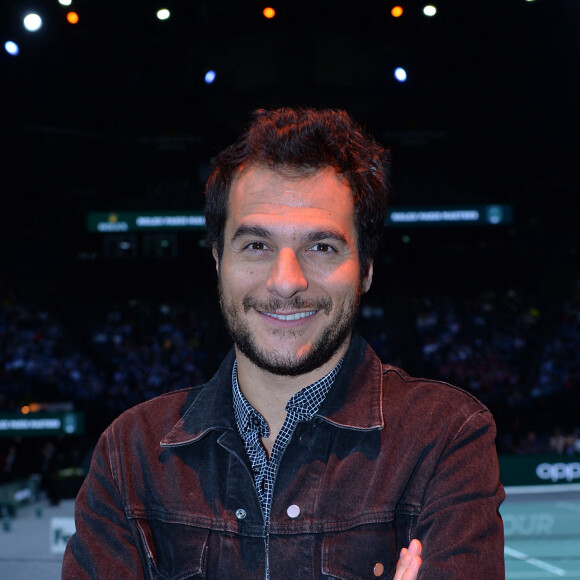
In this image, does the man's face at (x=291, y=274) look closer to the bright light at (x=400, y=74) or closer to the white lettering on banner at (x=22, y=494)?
the bright light at (x=400, y=74)

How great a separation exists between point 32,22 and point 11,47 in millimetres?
524

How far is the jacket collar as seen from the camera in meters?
1.71

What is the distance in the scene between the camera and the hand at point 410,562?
4.84ft

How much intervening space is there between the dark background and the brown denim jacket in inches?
50.0

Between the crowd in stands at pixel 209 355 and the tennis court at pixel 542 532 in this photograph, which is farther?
the crowd in stands at pixel 209 355

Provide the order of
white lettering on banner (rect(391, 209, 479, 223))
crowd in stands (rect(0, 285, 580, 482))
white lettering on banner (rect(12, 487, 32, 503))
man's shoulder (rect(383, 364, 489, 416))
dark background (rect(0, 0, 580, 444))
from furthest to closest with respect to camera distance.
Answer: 1. crowd in stands (rect(0, 285, 580, 482))
2. white lettering on banner (rect(391, 209, 479, 223))
3. white lettering on banner (rect(12, 487, 32, 503))
4. dark background (rect(0, 0, 580, 444))
5. man's shoulder (rect(383, 364, 489, 416))

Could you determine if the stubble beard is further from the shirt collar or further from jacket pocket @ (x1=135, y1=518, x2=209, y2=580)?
jacket pocket @ (x1=135, y1=518, x2=209, y2=580)

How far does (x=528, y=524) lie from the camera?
7.43 meters

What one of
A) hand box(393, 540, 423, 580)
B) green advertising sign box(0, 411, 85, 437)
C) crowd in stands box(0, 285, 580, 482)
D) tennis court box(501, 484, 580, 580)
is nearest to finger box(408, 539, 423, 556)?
hand box(393, 540, 423, 580)

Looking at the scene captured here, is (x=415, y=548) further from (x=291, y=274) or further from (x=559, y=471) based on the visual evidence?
(x=559, y=471)

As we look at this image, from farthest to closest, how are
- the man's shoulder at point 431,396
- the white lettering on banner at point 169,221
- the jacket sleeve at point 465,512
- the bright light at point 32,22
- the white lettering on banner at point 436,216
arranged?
1. the white lettering on banner at point 169,221
2. the white lettering on banner at point 436,216
3. the bright light at point 32,22
4. the man's shoulder at point 431,396
5. the jacket sleeve at point 465,512

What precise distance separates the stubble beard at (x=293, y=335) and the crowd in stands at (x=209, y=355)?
12460 millimetres

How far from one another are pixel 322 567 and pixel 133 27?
682 cm

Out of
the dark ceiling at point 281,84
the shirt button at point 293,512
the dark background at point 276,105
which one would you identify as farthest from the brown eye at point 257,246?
the dark ceiling at point 281,84
